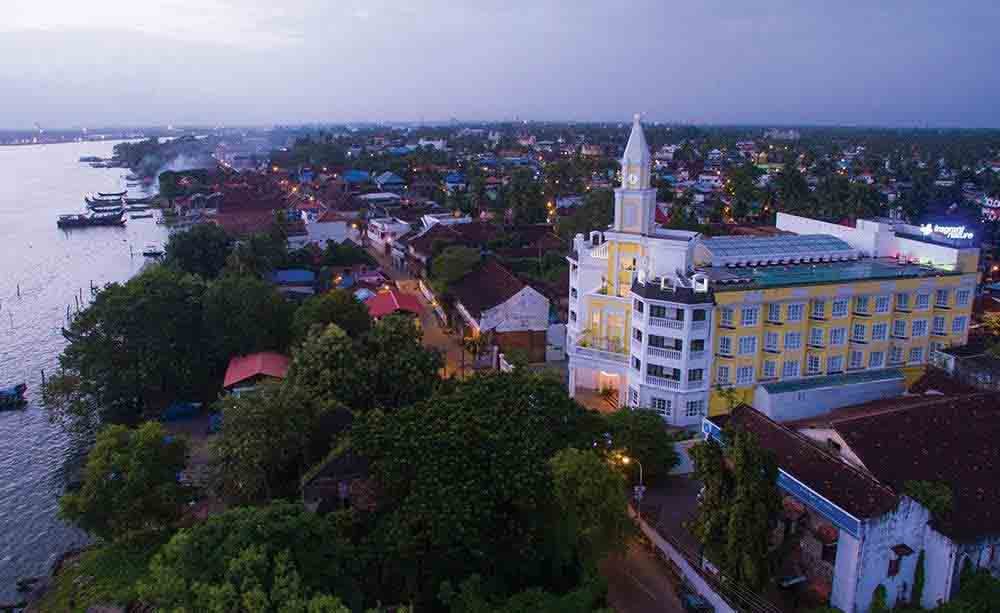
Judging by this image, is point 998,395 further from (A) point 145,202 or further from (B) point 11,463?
(A) point 145,202

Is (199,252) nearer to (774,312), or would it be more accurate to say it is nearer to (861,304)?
(774,312)

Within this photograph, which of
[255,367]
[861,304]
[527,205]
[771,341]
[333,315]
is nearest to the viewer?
[771,341]

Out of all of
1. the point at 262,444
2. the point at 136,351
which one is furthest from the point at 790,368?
the point at 136,351

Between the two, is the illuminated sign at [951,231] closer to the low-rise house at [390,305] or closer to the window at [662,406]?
the window at [662,406]

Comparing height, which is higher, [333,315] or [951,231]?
[951,231]

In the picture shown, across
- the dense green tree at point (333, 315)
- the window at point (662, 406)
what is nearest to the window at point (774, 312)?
the window at point (662, 406)

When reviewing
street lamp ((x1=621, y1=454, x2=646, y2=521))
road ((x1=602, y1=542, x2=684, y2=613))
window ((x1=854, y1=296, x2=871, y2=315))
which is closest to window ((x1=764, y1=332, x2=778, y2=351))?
window ((x1=854, y1=296, x2=871, y2=315))
